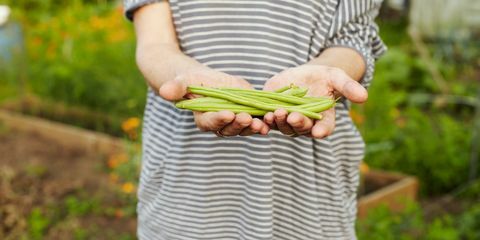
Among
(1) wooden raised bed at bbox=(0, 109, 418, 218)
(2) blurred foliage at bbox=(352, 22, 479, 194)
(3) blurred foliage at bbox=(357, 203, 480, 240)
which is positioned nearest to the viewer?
(3) blurred foliage at bbox=(357, 203, 480, 240)

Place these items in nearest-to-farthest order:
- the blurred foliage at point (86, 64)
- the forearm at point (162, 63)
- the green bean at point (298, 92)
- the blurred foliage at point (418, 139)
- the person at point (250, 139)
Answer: the green bean at point (298, 92) < the forearm at point (162, 63) < the person at point (250, 139) < the blurred foliage at point (418, 139) < the blurred foliage at point (86, 64)

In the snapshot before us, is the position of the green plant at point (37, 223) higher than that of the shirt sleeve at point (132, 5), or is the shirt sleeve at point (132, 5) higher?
the shirt sleeve at point (132, 5)

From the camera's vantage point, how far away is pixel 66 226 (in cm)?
396

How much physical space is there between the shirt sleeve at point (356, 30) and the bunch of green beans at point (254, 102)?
1.04ft

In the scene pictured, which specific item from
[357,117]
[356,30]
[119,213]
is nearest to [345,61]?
[356,30]

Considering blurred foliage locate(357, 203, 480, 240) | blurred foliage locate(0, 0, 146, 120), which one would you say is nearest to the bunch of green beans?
blurred foliage locate(357, 203, 480, 240)

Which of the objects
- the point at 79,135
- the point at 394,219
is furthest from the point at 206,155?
the point at 79,135

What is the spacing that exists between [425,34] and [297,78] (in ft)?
20.1

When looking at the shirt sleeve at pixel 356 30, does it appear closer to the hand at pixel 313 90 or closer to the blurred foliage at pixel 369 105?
the hand at pixel 313 90

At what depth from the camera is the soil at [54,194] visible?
392 cm

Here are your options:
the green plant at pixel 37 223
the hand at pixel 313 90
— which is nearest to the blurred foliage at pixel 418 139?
the green plant at pixel 37 223

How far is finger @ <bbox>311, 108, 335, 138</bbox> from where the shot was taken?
5.09 feet

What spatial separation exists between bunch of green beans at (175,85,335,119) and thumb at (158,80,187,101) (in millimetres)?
20

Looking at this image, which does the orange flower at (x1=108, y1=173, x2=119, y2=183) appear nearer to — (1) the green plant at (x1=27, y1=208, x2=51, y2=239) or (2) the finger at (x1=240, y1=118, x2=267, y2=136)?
(1) the green plant at (x1=27, y1=208, x2=51, y2=239)
